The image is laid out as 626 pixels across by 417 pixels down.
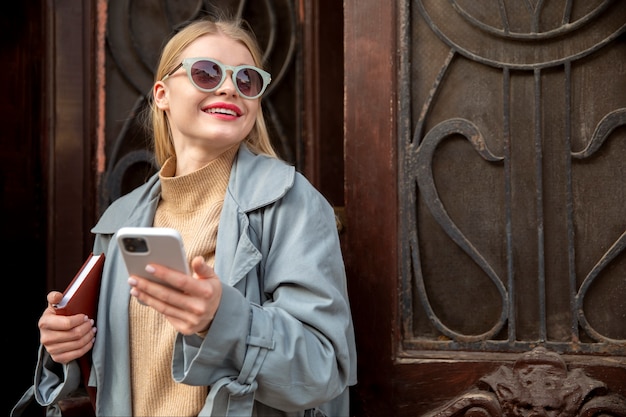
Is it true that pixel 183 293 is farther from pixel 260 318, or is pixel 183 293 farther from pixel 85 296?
pixel 85 296

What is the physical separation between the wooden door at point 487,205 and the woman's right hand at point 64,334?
0.82 meters

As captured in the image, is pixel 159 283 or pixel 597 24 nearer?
pixel 159 283

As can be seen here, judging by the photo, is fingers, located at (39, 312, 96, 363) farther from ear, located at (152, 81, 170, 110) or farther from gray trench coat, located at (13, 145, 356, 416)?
ear, located at (152, 81, 170, 110)

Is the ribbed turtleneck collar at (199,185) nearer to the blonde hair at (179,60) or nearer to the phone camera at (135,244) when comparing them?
the blonde hair at (179,60)

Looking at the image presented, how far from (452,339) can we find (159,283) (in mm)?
1073

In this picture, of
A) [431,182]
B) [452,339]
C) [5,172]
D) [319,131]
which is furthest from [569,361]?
[5,172]

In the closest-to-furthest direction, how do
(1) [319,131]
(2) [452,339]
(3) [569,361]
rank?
(3) [569,361]
(2) [452,339]
(1) [319,131]

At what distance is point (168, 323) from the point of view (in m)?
1.70

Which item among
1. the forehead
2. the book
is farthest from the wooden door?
the book

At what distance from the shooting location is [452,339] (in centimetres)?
214

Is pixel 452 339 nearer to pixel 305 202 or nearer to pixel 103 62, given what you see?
pixel 305 202

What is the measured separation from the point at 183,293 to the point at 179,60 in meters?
0.73

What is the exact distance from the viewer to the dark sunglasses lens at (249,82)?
181 centimetres

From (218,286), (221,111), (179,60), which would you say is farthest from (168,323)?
(179,60)
